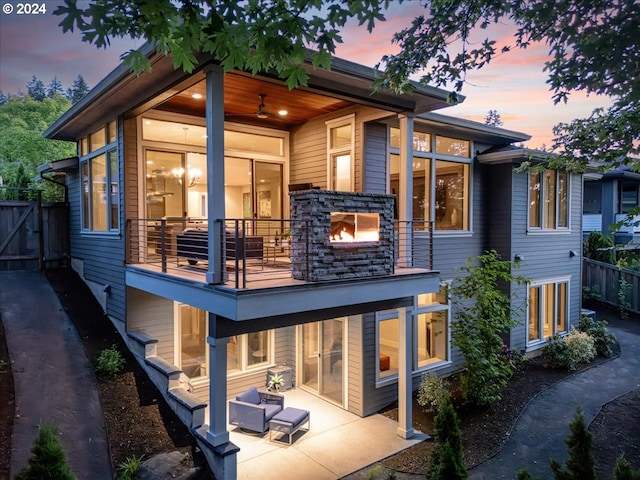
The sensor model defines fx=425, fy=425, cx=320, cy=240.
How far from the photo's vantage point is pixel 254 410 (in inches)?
281

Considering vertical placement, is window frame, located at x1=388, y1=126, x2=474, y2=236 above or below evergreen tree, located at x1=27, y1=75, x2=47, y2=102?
below

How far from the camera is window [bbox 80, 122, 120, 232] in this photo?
826cm

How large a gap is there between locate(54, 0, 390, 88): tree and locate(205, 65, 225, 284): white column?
5.44 ft

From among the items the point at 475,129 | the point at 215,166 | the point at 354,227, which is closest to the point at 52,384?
the point at 215,166

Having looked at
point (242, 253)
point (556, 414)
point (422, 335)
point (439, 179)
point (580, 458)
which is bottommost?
point (556, 414)

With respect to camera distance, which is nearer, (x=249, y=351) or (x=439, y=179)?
(x=249, y=351)

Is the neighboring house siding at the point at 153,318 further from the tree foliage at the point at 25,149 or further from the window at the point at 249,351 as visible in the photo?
the tree foliage at the point at 25,149

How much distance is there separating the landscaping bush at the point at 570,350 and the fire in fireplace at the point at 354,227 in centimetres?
708

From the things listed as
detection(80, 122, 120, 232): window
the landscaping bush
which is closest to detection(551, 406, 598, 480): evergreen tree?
detection(80, 122, 120, 232): window

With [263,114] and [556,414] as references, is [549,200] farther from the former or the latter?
[263,114]

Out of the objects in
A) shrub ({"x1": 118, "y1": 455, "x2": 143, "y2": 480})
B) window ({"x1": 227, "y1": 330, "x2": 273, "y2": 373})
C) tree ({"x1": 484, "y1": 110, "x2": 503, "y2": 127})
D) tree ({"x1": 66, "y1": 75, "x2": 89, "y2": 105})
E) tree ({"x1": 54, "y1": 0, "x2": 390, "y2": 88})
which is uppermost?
tree ({"x1": 66, "y1": 75, "x2": 89, "y2": 105})

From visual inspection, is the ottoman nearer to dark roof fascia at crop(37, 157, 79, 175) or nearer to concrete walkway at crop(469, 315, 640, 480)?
concrete walkway at crop(469, 315, 640, 480)

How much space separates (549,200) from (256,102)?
27.7 feet

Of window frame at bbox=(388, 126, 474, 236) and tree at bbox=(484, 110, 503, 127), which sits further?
tree at bbox=(484, 110, 503, 127)
